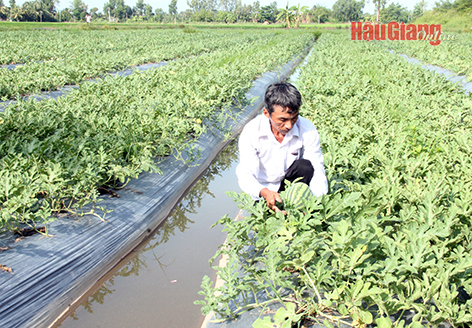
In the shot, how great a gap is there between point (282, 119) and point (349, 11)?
132 m

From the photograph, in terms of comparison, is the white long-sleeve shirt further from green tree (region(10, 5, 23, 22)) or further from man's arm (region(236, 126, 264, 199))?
green tree (region(10, 5, 23, 22))

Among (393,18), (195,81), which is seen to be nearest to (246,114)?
(195,81)

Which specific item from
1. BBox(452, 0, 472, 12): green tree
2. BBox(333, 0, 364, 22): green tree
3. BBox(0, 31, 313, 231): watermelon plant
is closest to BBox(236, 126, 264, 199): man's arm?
BBox(0, 31, 313, 231): watermelon plant

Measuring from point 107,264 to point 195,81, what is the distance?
487 cm

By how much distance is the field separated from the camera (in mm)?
1918

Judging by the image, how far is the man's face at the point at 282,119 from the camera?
2.52 metres

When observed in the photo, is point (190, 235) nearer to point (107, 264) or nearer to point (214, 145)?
point (107, 264)

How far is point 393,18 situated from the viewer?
115 meters

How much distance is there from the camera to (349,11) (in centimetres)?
11881

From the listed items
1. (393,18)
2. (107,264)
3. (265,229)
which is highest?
(393,18)

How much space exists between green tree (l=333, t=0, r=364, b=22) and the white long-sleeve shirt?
4892 inches

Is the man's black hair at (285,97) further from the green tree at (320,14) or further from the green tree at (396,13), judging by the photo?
the green tree at (396,13)

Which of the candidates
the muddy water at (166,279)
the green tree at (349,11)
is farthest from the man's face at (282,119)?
the green tree at (349,11)

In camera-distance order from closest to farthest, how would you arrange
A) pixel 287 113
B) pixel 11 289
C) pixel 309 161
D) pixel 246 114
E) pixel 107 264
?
pixel 11 289
pixel 287 113
pixel 309 161
pixel 107 264
pixel 246 114
